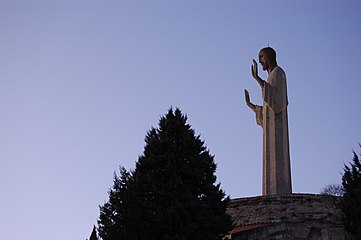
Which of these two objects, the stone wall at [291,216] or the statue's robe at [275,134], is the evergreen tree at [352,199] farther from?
the statue's robe at [275,134]

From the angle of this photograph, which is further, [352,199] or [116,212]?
[352,199]

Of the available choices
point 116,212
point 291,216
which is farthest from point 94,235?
point 291,216

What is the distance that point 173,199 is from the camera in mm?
13062

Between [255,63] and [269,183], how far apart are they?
4521 millimetres

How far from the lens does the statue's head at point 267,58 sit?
21406 mm

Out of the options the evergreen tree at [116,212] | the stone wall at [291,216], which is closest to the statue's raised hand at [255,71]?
the stone wall at [291,216]

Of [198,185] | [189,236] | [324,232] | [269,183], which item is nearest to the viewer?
[189,236]

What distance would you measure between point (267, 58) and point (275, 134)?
312 cm

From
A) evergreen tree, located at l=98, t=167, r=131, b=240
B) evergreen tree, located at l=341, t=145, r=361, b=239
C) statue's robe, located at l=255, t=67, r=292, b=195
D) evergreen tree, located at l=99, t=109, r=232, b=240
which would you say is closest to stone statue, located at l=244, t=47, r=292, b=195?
statue's robe, located at l=255, t=67, r=292, b=195

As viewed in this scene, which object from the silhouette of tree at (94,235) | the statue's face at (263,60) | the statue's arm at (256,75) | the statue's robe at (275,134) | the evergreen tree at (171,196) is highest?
the statue's face at (263,60)

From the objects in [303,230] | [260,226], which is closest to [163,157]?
[260,226]

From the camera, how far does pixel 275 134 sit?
790 inches

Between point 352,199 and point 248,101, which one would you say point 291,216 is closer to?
point 352,199

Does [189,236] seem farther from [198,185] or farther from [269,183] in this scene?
[269,183]
